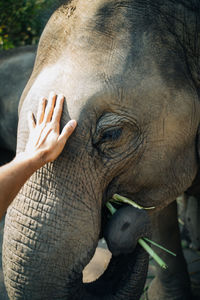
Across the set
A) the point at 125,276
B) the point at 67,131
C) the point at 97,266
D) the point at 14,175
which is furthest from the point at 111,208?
the point at 97,266

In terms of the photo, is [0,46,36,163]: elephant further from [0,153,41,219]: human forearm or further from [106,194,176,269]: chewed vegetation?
[0,153,41,219]: human forearm

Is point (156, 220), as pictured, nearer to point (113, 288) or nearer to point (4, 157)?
point (113, 288)

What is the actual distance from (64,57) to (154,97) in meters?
0.42

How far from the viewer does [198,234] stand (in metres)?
3.48

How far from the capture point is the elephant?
4.41 m

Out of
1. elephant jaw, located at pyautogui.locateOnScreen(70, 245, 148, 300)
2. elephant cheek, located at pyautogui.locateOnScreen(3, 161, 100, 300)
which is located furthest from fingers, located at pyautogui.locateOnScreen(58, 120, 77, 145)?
elephant jaw, located at pyautogui.locateOnScreen(70, 245, 148, 300)

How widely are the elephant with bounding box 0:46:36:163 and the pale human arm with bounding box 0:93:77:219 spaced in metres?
2.61

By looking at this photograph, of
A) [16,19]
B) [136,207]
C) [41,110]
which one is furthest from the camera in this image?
[16,19]

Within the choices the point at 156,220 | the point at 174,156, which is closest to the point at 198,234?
the point at 156,220

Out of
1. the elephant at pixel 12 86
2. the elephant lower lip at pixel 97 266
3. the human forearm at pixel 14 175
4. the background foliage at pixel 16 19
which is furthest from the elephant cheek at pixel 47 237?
the background foliage at pixel 16 19

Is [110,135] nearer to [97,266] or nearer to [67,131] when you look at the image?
[67,131]

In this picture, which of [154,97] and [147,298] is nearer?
[154,97]

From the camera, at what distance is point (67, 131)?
1743 millimetres

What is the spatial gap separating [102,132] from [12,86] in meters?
2.80
